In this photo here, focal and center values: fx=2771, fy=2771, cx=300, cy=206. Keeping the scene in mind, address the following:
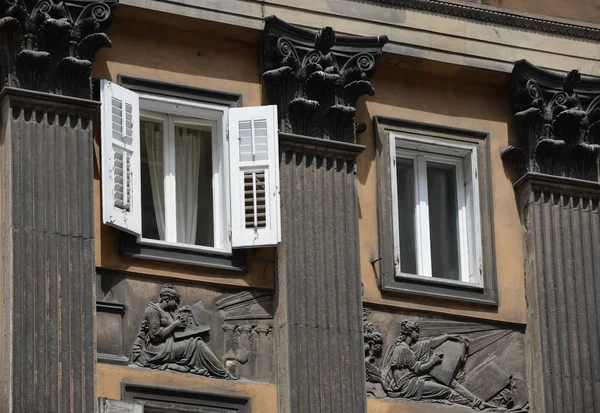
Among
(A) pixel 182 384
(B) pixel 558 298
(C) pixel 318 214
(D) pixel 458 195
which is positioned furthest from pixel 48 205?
(B) pixel 558 298

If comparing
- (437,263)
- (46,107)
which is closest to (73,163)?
(46,107)

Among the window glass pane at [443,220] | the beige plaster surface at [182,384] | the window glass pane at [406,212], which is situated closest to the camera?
the beige plaster surface at [182,384]

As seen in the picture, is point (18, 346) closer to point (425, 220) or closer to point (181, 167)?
point (181, 167)

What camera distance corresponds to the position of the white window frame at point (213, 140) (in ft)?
118

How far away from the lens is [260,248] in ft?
118

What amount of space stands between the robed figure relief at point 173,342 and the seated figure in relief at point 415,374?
92.7 inches

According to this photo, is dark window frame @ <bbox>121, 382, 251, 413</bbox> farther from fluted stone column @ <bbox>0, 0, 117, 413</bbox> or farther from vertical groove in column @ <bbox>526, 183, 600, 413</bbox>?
vertical groove in column @ <bbox>526, 183, 600, 413</bbox>

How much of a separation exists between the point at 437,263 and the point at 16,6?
6.82 m

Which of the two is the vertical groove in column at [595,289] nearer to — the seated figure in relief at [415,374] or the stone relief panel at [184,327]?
the seated figure in relief at [415,374]

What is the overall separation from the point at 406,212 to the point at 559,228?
2111 millimetres

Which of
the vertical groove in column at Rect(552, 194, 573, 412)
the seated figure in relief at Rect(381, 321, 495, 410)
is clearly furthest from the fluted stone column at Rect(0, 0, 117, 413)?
the vertical groove in column at Rect(552, 194, 573, 412)

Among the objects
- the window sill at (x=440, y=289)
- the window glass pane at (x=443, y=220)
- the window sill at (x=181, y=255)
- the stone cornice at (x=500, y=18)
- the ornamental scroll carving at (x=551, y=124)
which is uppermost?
the stone cornice at (x=500, y=18)

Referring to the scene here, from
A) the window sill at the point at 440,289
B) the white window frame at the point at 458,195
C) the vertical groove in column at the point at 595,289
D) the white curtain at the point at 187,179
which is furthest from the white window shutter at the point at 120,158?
the vertical groove in column at the point at 595,289

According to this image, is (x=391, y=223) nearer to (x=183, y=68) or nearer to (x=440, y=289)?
(x=440, y=289)
